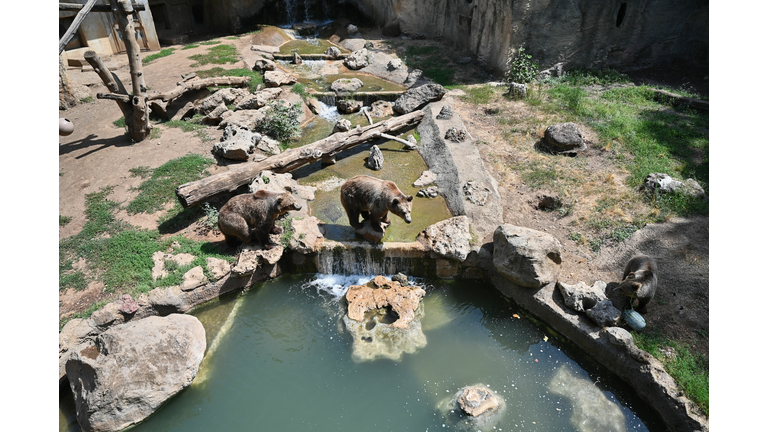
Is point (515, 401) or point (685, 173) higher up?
point (685, 173)

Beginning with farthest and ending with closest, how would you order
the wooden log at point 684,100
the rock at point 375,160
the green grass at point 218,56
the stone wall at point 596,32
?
the green grass at point 218,56, the stone wall at point 596,32, the wooden log at point 684,100, the rock at point 375,160

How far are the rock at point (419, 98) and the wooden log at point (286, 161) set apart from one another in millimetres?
741

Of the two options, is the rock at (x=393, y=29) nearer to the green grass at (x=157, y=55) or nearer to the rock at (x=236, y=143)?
the green grass at (x=157, y=55)

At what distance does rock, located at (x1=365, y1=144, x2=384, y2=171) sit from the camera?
1059 centimetres

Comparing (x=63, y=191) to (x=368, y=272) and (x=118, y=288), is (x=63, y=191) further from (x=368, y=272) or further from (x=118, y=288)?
(x=368, y=272)

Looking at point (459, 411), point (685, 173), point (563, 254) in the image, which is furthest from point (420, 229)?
point (685, 173)

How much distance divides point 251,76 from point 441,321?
1242cm

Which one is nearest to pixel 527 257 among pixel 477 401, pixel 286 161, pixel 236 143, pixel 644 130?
pixel 477 401

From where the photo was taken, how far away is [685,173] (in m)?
9.45

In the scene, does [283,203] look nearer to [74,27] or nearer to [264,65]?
[74,27]

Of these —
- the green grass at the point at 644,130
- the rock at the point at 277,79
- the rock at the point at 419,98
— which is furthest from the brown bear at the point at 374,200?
the rock at the point at 277,79

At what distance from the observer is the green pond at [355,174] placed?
8.43m

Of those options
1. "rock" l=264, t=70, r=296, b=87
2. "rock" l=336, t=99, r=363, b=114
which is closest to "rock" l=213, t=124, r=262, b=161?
"rock" l=336, t=99, r=363, b=114

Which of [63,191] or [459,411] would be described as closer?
[459,411]
